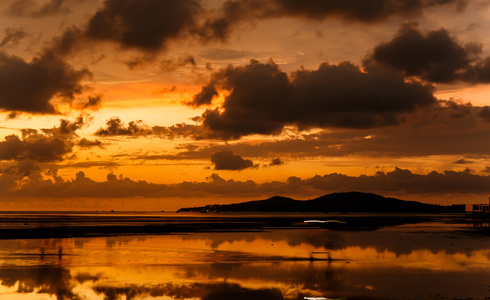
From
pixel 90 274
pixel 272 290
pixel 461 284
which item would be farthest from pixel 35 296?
pixel 461 284

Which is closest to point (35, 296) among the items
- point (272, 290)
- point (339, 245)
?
point (272, 290)

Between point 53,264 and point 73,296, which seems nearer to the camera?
point 73,296

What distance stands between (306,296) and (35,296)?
540 inches

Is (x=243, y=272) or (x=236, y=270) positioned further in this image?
(x=236, y=270)

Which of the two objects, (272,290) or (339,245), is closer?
(272,290)

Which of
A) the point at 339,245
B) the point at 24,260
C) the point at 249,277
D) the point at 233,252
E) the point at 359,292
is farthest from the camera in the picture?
the point at 339,245

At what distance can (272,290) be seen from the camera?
30219 mm

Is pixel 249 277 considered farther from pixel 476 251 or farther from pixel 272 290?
pixel 476 251

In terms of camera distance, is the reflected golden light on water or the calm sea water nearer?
the calm sea water

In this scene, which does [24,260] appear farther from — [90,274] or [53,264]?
[90,274]

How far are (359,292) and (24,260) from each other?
27862 millimetres

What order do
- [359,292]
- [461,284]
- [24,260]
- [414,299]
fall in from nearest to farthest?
1. [414,299]
2. [359,292]
3. [461,284]
4. [24,260]

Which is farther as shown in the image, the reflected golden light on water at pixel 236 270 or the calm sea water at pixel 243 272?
the reflected golden light on water at pixel 236 270

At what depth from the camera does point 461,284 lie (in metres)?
32.6
